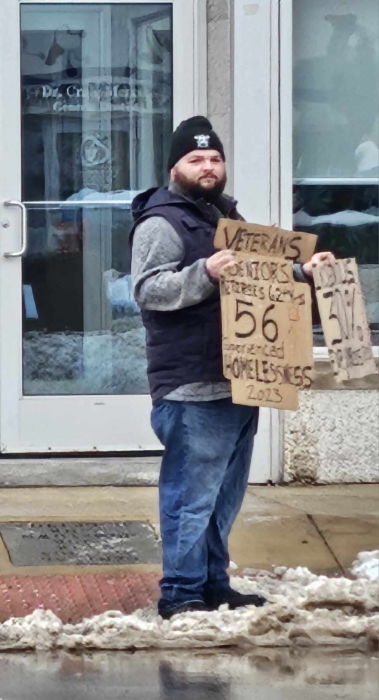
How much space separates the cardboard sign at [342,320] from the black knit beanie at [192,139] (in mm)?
596

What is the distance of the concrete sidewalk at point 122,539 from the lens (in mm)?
5203

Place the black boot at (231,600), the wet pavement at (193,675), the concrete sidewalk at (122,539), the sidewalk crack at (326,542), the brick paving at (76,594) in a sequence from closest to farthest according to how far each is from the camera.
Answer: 1. the wet pavement at (193,675)
2. the black boot at (231,600)
3. the brick paving at (76,594)
4. the concrete sidewalk at (122,539)
5. the sidewalk crack at (326,542)

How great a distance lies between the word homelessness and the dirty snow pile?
84cm

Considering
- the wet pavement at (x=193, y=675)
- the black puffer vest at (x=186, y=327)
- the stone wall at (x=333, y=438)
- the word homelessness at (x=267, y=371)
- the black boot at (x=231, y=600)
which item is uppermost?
the black puffer vest at (x=186, y=327)

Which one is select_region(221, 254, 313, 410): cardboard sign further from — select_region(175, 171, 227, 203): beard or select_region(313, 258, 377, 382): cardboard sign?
select_region(175, 171, 227, 203): beard

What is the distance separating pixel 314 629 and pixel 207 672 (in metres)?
0.50

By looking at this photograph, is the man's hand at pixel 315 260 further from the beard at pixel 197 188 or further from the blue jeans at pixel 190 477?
the blue jeans at pixel 190 477

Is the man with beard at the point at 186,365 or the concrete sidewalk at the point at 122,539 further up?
the man with beard at the point at 186,365

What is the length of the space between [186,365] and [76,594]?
3.67ft

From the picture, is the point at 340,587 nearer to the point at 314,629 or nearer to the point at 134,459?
the point at 314,629

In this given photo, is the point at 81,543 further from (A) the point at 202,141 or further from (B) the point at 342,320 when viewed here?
(A) the point at 202,141

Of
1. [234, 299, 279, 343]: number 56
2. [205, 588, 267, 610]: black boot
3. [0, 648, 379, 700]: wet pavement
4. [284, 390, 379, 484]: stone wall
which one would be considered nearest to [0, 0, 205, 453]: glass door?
[284, 390, 379, 484]: stone wall


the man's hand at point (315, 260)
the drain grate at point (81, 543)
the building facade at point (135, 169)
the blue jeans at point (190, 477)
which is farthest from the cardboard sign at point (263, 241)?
the building facade at point (135, 169)

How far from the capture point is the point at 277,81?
270 inches
